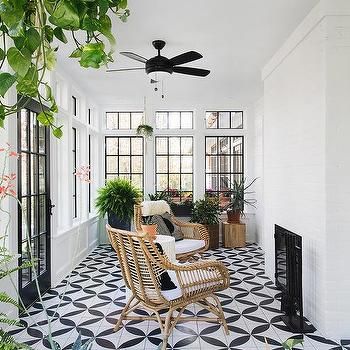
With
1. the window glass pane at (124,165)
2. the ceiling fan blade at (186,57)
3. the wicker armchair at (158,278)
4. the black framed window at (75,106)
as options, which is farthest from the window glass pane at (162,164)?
the wicker armchair at (158,278)

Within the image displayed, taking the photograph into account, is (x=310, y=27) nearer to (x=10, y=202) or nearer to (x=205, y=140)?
(x=10, y=202)

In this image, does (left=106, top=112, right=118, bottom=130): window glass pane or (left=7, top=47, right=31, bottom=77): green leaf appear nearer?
(left=7, top=47, right=31, bottom=77): green leaf

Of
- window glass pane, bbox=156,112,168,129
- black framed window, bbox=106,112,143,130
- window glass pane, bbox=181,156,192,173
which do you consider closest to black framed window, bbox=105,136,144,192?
black framed window, bbox=106,112,143,130

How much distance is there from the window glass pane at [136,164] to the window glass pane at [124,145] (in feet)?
0.69

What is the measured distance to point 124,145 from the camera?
25.1ft

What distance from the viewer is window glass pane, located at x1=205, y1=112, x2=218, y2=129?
7605mm

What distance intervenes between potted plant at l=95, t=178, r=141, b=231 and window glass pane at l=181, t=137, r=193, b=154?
5.43ft

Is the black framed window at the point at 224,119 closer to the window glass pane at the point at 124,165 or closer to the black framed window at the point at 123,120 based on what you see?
the black framed window at the point at 123,120

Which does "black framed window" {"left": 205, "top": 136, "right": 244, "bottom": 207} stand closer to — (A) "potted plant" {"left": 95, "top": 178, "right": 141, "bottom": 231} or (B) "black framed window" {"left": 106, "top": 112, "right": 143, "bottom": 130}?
(B) "black framed window" {"left": 106, "top": 112, "right": 143, "bottom": 130}

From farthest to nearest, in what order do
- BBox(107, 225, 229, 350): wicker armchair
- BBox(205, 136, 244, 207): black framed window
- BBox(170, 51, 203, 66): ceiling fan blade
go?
1. BBox(205, 136, 244, 207): black framed window
2. BBox(170, 51, 203, 66): ceiling fan blade
3. BBox(107, 225, 229, 350): wicker armchair

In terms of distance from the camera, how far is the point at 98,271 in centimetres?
530

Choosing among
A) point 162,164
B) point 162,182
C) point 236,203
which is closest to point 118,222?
point 162,182

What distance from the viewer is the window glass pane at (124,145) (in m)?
7.65

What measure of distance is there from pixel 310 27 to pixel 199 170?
4.36 m
